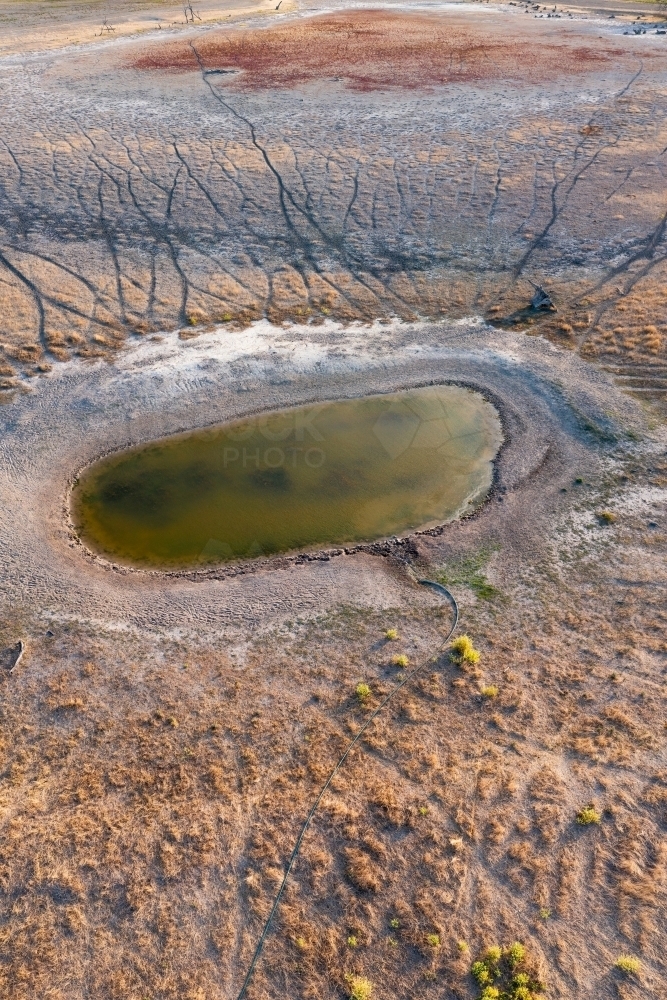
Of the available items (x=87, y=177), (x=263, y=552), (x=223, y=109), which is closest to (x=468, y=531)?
(x=263, y=552)

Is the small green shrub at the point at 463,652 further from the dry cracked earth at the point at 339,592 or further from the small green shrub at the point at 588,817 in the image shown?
the small green shrub at the point at 588,817

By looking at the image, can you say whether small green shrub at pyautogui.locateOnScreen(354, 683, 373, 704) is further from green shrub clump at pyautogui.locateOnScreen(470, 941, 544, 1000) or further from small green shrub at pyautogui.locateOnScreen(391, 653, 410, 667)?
green shrub clump at pyautogui.locateOnScreen(470, 941, 544, 1000)

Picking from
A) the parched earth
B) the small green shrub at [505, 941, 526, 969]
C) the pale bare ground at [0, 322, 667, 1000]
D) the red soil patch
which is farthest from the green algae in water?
the red soil patch

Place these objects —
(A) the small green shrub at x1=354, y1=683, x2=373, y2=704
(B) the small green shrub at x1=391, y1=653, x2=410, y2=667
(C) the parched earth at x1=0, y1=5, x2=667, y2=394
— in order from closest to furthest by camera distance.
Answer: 1. (A) the small green shrub at x1=354, y1=683, x2=373, y2=704
2. (B) the small green shrub at x1=391, y1=653, x2=410, y2=667
3. (C) the parched earth at x1=0, y1=5, x2=667, y2=394

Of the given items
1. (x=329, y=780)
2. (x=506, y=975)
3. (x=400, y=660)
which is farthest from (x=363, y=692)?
(x=506, y=975)

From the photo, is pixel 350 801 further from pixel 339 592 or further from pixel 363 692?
pixel 339 592
